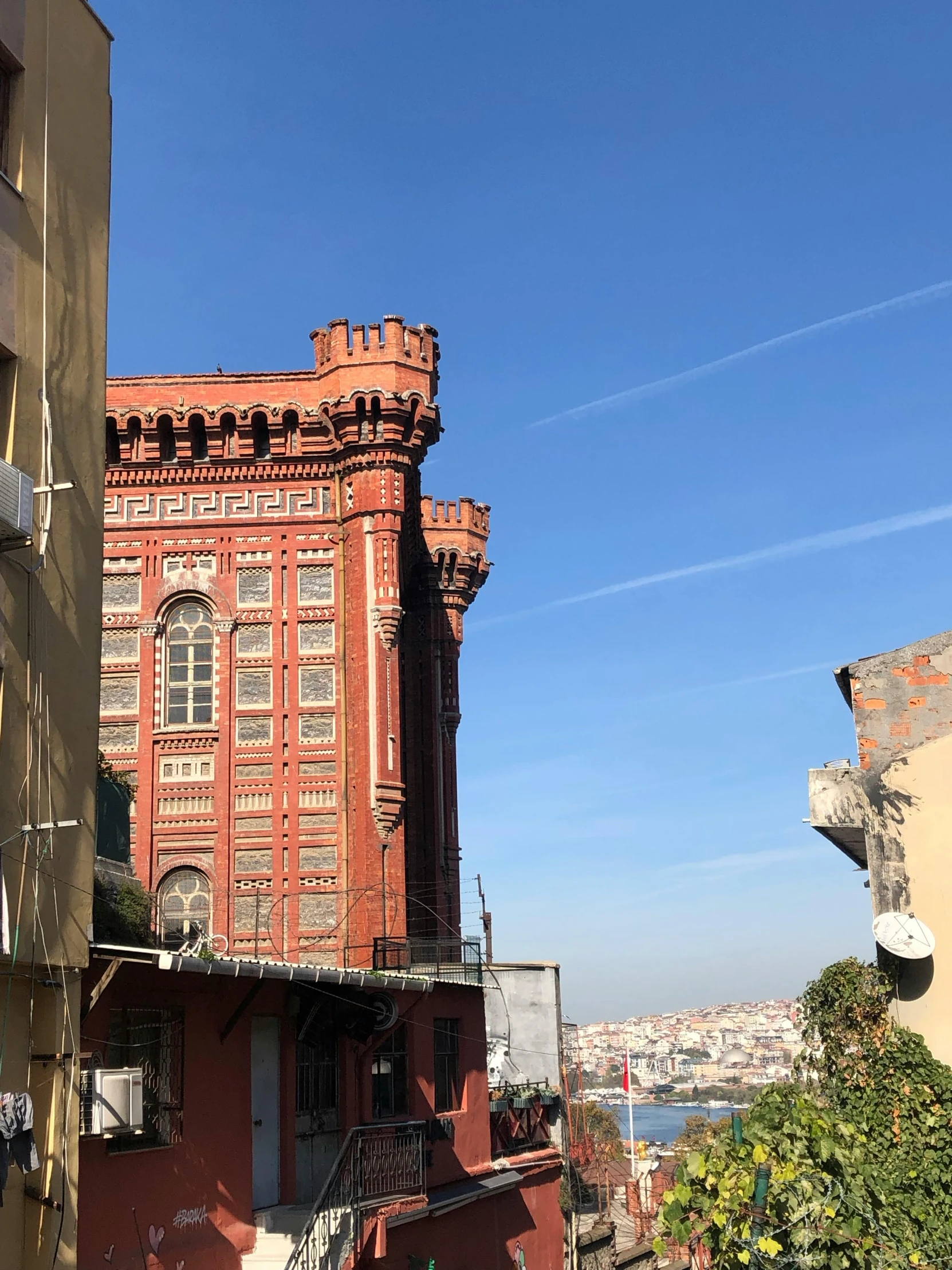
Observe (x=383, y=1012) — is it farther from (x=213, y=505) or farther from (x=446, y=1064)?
(x=213, y=505)

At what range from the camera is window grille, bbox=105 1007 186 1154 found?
1509 cm

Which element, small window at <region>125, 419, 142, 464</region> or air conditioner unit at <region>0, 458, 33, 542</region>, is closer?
air conditioner unit at <region>0, 458, 33, 542</region>

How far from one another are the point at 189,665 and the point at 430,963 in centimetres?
776

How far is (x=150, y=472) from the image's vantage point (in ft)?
99.0

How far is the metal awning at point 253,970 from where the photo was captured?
1412 centimetres

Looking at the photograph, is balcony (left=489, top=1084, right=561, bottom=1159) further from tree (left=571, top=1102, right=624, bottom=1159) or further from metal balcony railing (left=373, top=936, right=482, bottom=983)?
tree (left=571, top=1102, right=624, bottom=1159)

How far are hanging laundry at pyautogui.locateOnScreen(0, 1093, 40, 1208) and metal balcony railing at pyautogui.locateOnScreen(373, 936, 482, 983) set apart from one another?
14.0m

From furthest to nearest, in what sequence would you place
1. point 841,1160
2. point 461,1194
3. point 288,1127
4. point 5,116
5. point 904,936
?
point 461,1194 < point 288,1127 < point 904,936 < point 5,116 < point 841,1160

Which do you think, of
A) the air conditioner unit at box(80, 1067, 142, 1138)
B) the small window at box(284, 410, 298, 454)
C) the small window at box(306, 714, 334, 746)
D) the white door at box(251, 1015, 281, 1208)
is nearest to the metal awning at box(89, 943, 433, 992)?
the white door at box(251, 1015, 281, 1208)

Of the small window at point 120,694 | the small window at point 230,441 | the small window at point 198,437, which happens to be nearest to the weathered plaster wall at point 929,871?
the small window at point 120,694

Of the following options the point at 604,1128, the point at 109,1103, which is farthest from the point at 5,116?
the point at 604,1128

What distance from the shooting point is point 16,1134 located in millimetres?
11844

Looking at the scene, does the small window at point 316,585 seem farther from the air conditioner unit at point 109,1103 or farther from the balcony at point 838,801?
the air conditioner unit at point 109,1103

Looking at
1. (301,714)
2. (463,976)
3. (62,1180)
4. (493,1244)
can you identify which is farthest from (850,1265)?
(301,714)
